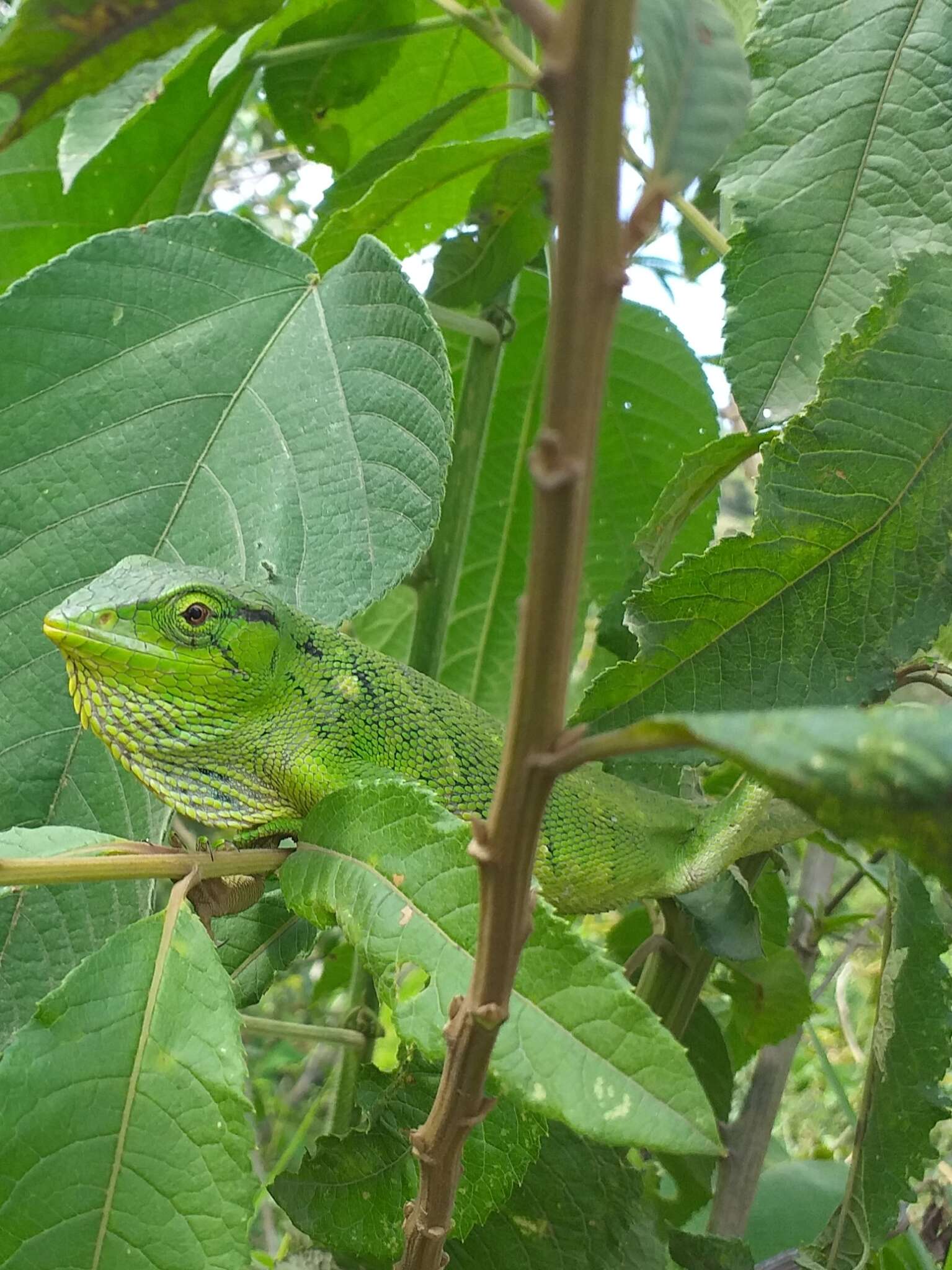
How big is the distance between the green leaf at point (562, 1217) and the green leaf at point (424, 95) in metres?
1.05

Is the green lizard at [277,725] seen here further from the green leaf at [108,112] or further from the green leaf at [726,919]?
the green leaf at [108,112]

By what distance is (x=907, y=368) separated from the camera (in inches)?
26.7

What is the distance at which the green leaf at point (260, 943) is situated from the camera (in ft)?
2.76

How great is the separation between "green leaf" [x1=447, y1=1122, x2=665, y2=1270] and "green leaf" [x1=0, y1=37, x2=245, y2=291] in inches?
38.2

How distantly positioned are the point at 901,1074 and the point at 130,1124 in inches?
22.1

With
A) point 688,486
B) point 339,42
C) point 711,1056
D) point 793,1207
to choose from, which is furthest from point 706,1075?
point 339,42

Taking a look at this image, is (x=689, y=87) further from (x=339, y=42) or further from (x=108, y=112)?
(x=108, y=112)

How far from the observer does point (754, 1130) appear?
114 cm

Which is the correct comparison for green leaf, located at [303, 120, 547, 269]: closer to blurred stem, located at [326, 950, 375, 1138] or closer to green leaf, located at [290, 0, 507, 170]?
green leaf, located at [290, 0, 507, 170]

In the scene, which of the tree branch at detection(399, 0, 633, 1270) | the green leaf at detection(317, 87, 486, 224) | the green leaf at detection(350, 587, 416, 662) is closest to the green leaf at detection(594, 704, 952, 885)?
the tree branch at detection(399, 0, 633, 1270)

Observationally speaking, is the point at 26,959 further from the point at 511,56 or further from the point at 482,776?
the point at 511,56

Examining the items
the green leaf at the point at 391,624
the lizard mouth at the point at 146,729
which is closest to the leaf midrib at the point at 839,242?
the lizard mouth at the point at 146,729

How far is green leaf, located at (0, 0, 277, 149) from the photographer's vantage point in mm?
414

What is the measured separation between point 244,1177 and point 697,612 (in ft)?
1.24
